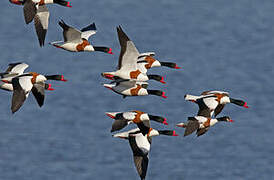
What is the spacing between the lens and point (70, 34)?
53281mm

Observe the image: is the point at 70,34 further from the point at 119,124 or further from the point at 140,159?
the point at 140,159

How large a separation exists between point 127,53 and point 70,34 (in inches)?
126

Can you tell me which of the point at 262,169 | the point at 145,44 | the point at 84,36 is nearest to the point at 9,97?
the point at 145,44

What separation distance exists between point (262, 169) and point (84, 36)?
1035 inches

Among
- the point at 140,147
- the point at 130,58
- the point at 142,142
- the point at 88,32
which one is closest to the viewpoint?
the point at 140,147

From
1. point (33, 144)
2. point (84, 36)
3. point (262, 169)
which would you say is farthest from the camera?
point (33, 144)

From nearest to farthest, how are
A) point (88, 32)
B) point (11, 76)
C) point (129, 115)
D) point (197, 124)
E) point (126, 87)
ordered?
1. point (129, 115)
2. point (197, 124)
3. point (11, 76)
4. point (126, 87)
5. point (88, 32)

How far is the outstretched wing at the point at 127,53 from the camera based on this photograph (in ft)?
167

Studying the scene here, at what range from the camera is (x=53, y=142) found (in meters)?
81.7

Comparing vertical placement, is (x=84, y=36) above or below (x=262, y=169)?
above

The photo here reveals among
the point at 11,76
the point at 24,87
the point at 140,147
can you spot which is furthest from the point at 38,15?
the point at 140,147

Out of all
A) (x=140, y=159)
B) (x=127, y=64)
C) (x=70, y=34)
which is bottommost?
(x=140, y=159)

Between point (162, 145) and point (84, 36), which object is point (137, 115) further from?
point (162, 145)

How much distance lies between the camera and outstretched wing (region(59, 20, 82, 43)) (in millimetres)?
53031
